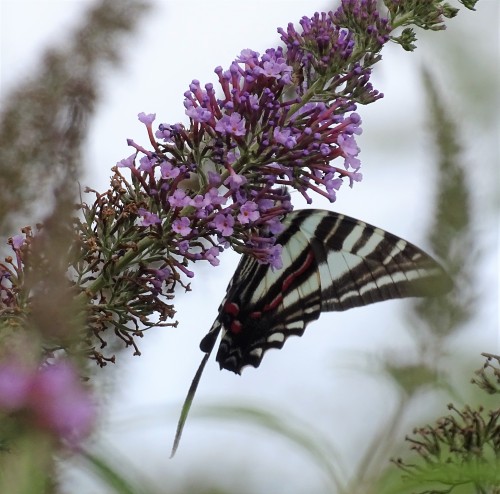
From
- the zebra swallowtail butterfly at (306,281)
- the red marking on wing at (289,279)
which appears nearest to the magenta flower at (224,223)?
the zebra swallowtail butterfly at (306,281)

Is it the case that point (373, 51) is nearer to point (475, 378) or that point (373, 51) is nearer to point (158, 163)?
point (158, 163)

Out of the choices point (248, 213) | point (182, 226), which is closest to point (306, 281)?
point (248, 213)

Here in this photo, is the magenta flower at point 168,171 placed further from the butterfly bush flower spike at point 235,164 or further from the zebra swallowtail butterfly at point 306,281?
the zebra swallowtail butterfly at point 306,281

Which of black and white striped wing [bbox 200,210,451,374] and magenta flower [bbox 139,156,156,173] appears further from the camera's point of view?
black and white striped wing [bbox 200,210,451,374]

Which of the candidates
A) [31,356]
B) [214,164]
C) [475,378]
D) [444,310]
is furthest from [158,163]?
[31,356]

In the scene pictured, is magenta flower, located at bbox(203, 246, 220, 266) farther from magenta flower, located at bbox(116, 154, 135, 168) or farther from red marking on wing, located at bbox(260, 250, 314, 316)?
red marking on wing, located at bbox(260, 250, 314, 316)

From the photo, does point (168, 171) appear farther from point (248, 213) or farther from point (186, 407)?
point (186, 407)

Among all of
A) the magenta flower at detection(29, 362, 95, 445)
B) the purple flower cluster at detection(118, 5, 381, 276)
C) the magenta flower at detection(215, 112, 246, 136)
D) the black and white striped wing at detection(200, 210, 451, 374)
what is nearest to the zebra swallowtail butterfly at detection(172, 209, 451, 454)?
the black and white striped wing at detection(200, 210, 451, 374)
